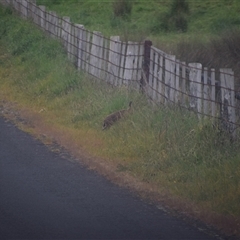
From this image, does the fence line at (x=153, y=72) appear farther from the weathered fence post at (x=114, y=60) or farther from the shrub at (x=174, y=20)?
the shrub at (x=174, y=20)

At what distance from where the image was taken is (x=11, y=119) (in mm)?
11375

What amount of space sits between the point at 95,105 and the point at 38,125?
36.9 inches

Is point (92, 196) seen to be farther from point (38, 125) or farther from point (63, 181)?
point (38, 125)

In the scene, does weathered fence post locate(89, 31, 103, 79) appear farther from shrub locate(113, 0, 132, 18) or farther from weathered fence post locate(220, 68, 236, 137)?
shrub locate(113, 0, 132, 18)

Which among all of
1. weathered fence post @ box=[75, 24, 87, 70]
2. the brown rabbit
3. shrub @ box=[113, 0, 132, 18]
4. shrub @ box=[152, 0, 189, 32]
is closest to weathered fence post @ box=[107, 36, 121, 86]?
weathered fence post @ box=[75, 24, 87, 70]

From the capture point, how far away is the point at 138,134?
9.22 m

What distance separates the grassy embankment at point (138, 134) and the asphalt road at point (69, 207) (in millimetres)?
564

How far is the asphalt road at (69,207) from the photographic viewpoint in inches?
250

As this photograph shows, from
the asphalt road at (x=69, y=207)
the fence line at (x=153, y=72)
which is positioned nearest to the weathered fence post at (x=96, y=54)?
the fence line at (x=153, y=72)

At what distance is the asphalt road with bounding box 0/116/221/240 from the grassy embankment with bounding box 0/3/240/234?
564 millimetres

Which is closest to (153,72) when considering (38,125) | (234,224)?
(38,125)

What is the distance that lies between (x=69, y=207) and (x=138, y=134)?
94.4 inches

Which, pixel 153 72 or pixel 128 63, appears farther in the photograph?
pixel 128 63

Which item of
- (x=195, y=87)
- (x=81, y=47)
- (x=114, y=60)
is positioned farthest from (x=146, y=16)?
(x=195, y=87)
